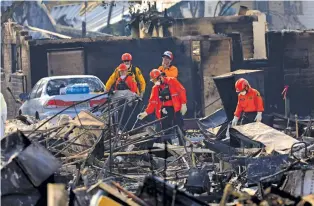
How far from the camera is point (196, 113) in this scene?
2489cm

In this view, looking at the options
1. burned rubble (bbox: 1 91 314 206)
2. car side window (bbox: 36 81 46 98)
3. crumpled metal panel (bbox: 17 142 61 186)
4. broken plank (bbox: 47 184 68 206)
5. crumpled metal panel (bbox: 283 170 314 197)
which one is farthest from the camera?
car side window (bbox: 36 81 46 98)

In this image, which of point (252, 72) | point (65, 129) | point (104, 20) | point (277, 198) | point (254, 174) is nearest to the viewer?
point (277, 198)

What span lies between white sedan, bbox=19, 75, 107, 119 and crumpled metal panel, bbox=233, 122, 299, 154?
15.4 feet

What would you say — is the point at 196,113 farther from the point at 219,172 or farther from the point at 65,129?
the point at 219,172

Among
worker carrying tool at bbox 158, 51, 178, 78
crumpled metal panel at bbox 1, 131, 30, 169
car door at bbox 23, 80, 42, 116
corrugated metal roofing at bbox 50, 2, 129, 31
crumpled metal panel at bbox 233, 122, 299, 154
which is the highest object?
corrugated metal roofing at bbox 50, 2, 129, 31

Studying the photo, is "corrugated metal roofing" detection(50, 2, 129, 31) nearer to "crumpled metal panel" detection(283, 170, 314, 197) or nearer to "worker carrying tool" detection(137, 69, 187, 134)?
"worker carrying tool" detection(137, 69, 187, 134)

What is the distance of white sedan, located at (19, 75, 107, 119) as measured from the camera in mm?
18766

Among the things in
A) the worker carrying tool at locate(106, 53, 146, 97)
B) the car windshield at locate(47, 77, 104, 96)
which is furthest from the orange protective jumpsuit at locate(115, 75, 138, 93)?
the car windshield at locate(47, 77, 104, 96)

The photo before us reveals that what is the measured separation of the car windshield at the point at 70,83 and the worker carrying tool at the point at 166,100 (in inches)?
116

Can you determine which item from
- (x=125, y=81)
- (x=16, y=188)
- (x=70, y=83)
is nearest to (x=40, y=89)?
(x=70, y=83)

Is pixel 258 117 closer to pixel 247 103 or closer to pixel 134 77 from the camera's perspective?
pixel 247 103

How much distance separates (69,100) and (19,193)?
9320 mm

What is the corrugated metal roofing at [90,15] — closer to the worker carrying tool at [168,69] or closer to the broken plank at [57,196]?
the worker carrying tool at [168,69]

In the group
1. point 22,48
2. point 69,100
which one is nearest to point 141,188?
point 69,100
